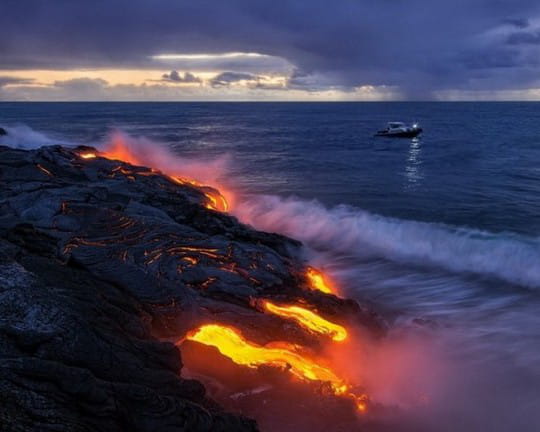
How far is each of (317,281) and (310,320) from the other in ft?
11.1

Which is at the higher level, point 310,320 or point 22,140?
point 22,140

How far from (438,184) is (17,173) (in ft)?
97.1

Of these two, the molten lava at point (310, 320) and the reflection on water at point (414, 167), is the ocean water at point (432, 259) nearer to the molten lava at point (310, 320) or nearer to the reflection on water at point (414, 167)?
the reflection on water at point (414, 167)

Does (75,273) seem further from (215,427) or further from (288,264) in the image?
(288,264)

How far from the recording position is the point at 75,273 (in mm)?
11469

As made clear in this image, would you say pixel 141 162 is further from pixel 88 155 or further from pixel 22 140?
pixel 22 140

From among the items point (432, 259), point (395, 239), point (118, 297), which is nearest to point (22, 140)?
point (395, 239)

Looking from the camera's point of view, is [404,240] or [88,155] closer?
[404,240]

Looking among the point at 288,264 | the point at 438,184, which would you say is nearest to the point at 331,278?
the point at 288,264

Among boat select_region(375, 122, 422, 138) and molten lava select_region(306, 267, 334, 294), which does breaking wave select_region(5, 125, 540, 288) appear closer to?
molten lava select_region(306, 267, 334, 294)

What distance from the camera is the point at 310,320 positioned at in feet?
46.3

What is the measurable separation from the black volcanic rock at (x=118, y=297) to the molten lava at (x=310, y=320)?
0.39m

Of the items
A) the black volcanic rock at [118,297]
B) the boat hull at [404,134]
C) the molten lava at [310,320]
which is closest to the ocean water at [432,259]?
the molten lava at [310,320]

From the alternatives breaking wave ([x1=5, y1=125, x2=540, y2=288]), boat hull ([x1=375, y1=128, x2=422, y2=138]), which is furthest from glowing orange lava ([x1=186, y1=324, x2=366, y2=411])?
boat hull ([x1=375, y1=128, x2=422, y2=138])
